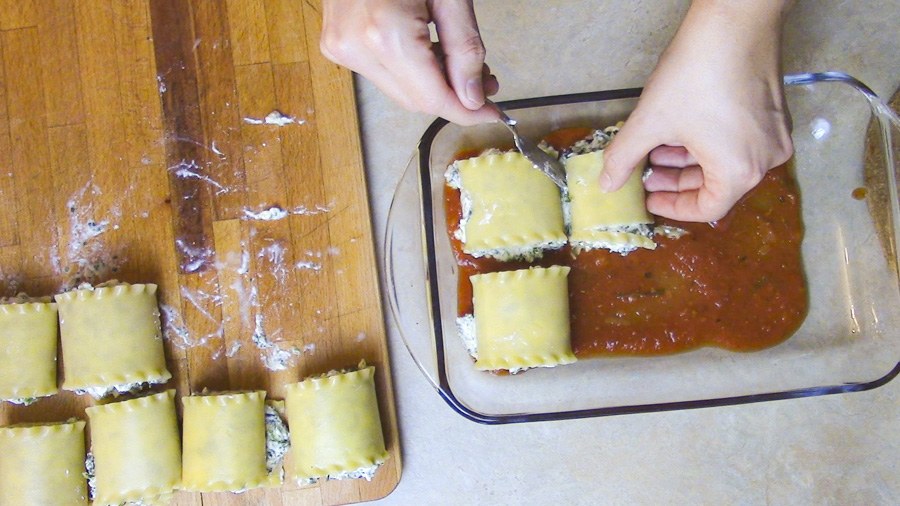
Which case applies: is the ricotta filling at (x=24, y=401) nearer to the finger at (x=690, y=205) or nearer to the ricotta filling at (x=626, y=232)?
the ricotta filling at (x=626, y=232)

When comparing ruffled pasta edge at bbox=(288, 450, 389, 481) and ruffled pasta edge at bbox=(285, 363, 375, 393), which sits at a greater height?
ruffled pasta edge at bbox=(285, 363, 375, 393)

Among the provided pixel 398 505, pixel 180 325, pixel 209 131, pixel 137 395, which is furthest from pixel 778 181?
pixel 137 395

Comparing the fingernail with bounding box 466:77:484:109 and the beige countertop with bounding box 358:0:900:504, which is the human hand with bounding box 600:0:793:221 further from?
the beige countertop with bounding box 358:0:900:504

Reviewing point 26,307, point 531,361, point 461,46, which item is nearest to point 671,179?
point 531,361

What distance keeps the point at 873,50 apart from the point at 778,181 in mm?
543

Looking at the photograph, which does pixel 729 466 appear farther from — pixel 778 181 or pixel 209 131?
pixel 209 131

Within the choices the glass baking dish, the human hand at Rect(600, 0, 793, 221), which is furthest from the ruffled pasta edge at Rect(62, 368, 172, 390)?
the human hand at Rect(600, 0, 793, 221)

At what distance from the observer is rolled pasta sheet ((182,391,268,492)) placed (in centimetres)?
193

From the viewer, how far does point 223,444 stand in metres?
1.93

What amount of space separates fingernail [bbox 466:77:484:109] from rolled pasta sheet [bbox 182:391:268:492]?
111 centimetres

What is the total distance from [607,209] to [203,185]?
1.18 m

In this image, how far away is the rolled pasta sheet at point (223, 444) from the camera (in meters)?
1.93

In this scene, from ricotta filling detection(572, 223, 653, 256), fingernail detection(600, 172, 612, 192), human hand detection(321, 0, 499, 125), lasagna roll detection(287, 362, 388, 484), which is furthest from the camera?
lasagna roll detection(287, 362, 388, 484)

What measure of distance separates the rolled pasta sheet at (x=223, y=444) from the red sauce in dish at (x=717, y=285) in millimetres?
1014
